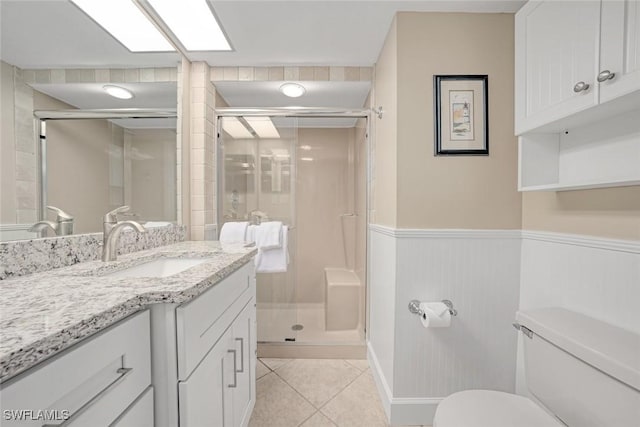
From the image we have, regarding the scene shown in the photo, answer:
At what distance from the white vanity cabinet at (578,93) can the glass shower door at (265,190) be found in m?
1.60

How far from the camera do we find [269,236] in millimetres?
2121

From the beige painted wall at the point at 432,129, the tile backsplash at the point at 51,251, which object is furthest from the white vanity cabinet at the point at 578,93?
the tile backsplash at the point at 51,251

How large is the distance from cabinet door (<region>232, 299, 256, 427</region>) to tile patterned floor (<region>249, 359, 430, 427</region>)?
24 cm

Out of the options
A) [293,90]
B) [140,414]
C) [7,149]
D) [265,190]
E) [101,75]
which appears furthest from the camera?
[265,190]

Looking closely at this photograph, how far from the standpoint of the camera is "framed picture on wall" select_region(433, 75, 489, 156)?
1419mm

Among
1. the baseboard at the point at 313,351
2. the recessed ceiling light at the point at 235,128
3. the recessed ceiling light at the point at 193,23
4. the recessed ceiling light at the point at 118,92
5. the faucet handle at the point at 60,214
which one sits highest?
the recessed ceiling light at the point at 193,23

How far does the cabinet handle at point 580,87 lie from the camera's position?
0.92 meters

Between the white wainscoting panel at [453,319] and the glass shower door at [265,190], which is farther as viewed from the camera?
the glass shower door at [265,190]

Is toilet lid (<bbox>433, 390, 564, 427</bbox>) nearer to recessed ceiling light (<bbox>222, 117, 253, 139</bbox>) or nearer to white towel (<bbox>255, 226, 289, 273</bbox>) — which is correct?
white towel (<bbox>255, 226, 289, 273</bbox>)

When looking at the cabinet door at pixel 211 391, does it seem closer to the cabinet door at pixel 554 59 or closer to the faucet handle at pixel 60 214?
the faucet handle at pixel 60 214

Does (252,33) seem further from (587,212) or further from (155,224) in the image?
(587,212)

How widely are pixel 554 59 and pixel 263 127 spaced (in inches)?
71.6

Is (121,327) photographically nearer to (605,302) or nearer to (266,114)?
(605,302)

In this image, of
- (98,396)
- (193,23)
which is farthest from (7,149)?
(193,23)
